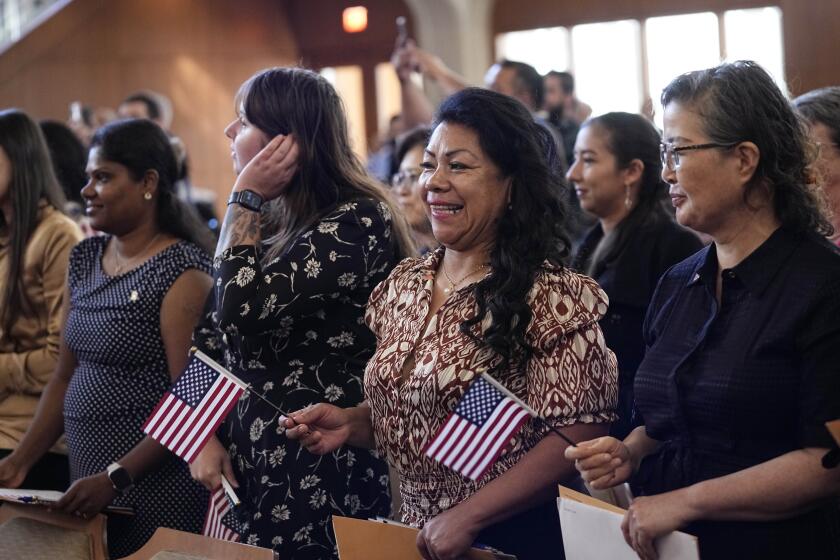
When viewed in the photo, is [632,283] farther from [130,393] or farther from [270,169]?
[130,393]

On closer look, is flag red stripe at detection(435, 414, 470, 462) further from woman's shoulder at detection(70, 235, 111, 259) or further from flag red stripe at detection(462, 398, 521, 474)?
woman's shoulder at detection(70, 235, 111, 259)

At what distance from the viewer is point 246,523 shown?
2445mm

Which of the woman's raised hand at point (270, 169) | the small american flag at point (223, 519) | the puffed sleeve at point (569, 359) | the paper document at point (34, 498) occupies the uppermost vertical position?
the woman's raised hand at point (270, 169)

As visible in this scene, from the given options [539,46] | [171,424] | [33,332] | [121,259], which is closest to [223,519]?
[171,424]

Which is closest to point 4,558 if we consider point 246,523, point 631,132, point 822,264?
point 246,523

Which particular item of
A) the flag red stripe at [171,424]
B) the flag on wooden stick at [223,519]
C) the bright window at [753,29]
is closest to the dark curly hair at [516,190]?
the flag red stripe at [171,424]

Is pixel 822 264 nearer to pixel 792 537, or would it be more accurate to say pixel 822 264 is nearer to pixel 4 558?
pixel 792 537

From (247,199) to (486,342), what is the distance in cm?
73

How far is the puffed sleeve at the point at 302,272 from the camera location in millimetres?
2322

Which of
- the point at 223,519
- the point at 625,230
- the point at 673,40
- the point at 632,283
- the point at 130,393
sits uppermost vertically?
the point at 673,40

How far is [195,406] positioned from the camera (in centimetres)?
226

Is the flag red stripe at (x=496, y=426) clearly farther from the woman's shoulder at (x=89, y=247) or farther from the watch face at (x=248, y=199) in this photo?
the woman's shoulder at (x=89, y=247)

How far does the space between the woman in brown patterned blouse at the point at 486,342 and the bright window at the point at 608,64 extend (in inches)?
339

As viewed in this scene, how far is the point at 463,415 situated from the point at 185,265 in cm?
132
